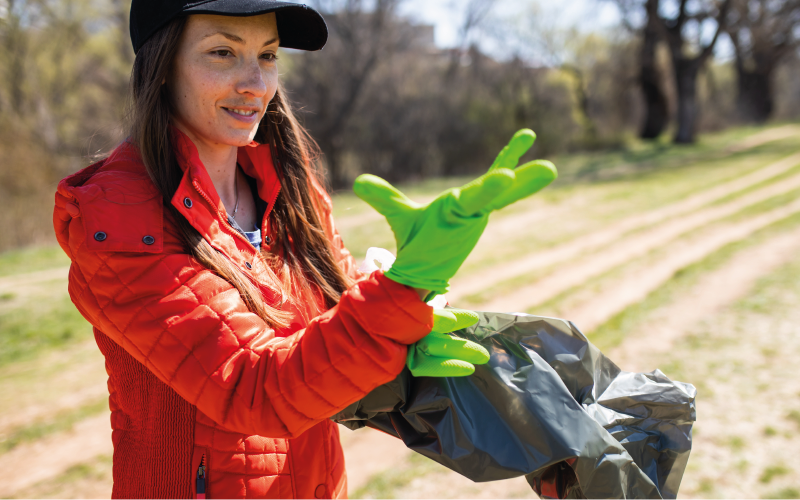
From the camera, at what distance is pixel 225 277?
3.93ft

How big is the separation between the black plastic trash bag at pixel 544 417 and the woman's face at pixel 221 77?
82cm

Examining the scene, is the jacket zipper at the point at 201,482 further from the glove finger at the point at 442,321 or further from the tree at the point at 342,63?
the tree at the point at 342,63

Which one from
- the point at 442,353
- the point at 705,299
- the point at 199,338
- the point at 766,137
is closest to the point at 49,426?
the point at 199,338

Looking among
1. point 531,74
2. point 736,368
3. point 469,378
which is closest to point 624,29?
point 531,74

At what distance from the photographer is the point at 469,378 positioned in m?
1.42

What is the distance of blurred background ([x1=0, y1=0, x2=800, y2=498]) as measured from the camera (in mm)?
3564

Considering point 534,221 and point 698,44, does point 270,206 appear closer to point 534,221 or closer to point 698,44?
point 534,221

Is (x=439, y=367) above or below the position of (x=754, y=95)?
above

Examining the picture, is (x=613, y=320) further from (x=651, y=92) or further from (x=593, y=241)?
(x=651, y=92)

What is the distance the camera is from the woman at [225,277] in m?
1.05

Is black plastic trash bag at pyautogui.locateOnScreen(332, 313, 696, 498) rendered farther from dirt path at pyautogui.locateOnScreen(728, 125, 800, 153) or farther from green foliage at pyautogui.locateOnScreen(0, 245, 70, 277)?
A: dirt path at pyautogui.locateOnScreen(728, 125, 800, 153)

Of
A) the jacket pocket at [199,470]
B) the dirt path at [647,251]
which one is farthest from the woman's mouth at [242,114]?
the dirt path at [647,251]

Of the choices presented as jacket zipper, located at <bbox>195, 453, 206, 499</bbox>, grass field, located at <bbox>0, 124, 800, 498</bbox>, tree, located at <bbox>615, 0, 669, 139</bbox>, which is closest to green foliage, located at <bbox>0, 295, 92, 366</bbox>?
grass field, located at <bbox>0, 124, 800, 498</bbox>

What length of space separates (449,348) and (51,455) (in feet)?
11.7
